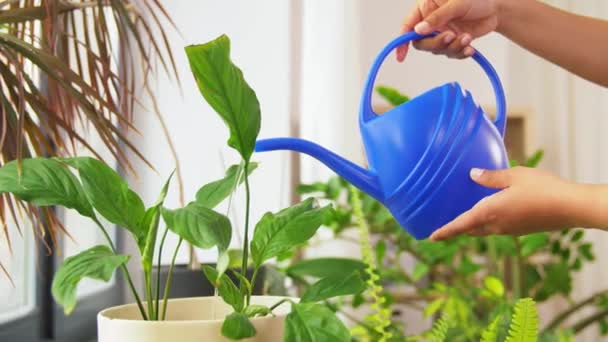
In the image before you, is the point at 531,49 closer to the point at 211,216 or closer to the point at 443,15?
the point at 443,15

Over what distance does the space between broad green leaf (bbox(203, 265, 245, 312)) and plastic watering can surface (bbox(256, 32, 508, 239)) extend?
5.7 inches

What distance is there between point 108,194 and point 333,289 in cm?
21

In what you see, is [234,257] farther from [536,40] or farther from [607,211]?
[607,211]

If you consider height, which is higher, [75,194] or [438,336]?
[75,194]

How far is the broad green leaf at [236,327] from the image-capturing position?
58 centimetres

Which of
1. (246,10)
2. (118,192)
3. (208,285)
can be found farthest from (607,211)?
(246,10)

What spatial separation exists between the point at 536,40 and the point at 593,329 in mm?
2232

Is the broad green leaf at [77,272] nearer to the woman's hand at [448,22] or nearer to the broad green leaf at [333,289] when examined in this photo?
the broad green leaf at [333,289]

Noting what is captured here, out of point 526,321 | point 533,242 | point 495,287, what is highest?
point 526,321

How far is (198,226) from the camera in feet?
1.82

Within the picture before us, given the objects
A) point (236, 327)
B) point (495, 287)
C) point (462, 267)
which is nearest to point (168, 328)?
point (236, 327)

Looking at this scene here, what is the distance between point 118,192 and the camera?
0.64m

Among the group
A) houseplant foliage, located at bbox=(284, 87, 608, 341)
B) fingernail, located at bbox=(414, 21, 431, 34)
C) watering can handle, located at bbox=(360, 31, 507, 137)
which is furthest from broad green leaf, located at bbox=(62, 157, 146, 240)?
houseplant foliage, located at bbox=(284, 87, 608, 341)

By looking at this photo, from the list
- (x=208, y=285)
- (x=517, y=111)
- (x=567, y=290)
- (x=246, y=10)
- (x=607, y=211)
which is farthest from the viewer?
(x=517, y=111)
